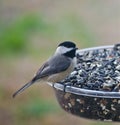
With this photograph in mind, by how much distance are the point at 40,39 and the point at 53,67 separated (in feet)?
13.3

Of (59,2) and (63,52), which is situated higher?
(63,52)

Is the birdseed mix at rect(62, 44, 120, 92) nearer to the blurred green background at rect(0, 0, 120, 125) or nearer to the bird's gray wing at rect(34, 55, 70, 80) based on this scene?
the bird's gray wing at rect(34, 55, 70, 80)

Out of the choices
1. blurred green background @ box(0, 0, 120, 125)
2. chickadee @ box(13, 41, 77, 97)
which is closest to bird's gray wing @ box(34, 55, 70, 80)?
chickadee @ box(13, 41, 77, 97)

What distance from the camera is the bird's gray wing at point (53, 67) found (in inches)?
141

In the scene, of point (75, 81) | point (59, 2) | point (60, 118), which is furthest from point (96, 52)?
point (59, 2)

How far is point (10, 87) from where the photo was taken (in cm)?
708

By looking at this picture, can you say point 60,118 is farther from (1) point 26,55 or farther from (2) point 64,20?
(2) point 64,20

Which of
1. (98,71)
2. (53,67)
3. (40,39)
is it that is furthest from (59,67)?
(40,39)

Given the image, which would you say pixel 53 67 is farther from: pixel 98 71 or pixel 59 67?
pixel 98 71

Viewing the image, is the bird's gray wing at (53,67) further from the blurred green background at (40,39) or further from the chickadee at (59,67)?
the blurred green background at (40,39)

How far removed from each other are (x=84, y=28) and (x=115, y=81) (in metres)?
4.01

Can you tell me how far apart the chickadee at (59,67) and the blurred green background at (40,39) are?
2271 millimetres

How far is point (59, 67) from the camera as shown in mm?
3629

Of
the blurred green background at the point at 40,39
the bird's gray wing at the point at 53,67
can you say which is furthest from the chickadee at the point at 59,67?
the blurred green background at the point at 40,39
